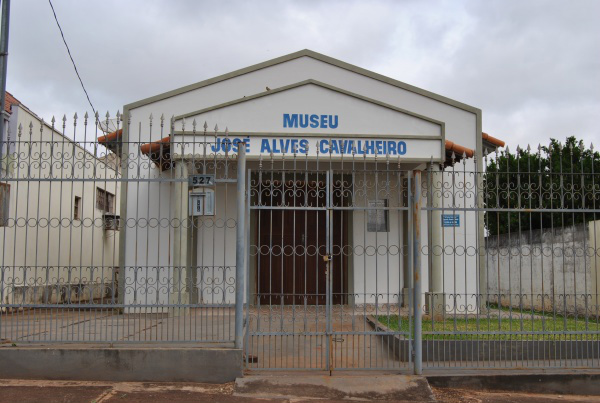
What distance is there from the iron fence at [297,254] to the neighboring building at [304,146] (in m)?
0.07

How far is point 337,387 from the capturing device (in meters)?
5.76

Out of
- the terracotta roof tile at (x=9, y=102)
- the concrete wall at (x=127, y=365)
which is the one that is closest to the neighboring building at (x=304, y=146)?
the terracotta roof tile at (x=9, y=102)

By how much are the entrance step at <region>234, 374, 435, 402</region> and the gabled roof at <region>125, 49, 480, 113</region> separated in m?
7.21

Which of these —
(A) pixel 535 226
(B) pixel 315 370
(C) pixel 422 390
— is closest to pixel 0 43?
(B) pixel 315 370

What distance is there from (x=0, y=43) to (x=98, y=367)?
4384 millimetres

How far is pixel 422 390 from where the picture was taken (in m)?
5.81

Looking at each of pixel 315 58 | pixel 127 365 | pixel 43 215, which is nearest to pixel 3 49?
pixel 127 365

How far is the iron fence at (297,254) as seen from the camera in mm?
6367

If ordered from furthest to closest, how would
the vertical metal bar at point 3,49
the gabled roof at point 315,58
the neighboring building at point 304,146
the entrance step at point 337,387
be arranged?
1. the gabled roof at point 315,58
2. the neighboring building at point 304,146
3. the vertical metal bar at point 3,49
4. the entrance step at point 337,387

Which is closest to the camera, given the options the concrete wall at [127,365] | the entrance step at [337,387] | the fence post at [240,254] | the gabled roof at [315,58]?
the entrance step at [337,387]

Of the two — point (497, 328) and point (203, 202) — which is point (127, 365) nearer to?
point (203, 202)

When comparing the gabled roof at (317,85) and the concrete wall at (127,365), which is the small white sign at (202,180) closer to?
the concrete wall at (127,365)

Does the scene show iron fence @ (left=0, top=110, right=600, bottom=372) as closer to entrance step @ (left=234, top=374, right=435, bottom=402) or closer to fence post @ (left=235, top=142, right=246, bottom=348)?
fence post @ (left=235, top=142, right=246, bottom=348)

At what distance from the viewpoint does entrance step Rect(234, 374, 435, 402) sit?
5668 millimetres
